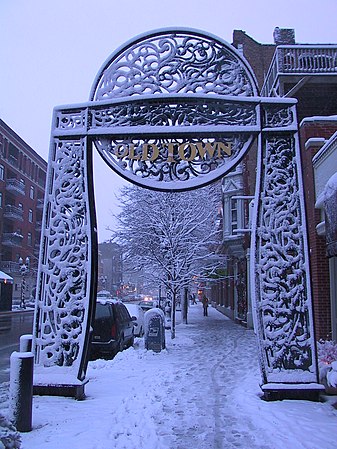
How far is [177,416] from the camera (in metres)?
6.06

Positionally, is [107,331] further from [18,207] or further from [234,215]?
[18,207]

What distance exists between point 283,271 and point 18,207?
5217 centimetres

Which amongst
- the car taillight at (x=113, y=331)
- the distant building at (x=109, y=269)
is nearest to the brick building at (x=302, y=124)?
the car taillight at (x=113, y=331)

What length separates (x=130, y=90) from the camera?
739 centimetres

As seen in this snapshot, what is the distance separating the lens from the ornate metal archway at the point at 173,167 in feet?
22.1

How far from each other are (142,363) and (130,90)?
6.35m

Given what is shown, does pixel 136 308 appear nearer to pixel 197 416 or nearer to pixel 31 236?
pixel 197 416

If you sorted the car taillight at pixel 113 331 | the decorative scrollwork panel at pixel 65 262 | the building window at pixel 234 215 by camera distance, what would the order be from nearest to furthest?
the decorative scrollwork panel at pixel 65 262
the car taillight at pixel 113 331
the building window at pixel 234 215

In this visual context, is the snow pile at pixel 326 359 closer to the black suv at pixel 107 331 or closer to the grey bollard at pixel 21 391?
the grey bollard at pixel 21 391

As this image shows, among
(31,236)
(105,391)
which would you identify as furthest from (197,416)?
(31,236)

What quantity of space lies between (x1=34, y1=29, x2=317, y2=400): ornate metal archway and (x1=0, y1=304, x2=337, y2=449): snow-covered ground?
57 centimetres

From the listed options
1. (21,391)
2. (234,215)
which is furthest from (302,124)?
(234,215)

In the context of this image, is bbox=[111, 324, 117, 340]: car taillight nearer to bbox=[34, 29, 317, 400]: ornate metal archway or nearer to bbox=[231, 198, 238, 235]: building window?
bbox=[34, 29, 317, 400]: ornate metal archway

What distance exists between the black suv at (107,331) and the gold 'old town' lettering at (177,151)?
5.69 meters
